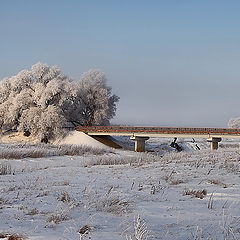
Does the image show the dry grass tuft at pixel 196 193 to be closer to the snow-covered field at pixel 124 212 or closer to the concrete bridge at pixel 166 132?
the snow-covered field at pixel 124 212

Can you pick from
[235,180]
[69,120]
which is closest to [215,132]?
[69,120]

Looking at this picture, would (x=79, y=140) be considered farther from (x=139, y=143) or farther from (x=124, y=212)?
(x=124, y=212)

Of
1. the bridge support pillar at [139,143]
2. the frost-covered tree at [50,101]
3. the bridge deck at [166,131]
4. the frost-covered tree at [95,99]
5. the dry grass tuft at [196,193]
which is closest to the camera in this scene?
the dry grass tuft at [196,193]

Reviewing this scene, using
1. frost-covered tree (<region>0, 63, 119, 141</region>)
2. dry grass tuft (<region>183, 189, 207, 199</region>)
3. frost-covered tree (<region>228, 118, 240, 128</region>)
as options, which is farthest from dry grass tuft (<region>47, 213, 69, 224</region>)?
frost-covered tree (<region>228, 118, 240, 128</region>)

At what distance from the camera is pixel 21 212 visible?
592 cm

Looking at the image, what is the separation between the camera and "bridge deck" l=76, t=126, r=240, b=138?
45094 mm

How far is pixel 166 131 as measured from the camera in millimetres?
47469

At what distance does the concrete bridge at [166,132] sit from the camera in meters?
45.4

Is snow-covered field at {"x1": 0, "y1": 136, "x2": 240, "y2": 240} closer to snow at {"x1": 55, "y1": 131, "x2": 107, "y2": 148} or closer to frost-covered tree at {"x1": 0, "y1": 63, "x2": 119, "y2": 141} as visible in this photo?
snow at {"x1": 55, "y1": 131, "x2": 107, "y2": 148}

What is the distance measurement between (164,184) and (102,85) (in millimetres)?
51480

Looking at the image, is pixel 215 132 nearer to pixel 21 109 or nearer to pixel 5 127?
pixel 21 109

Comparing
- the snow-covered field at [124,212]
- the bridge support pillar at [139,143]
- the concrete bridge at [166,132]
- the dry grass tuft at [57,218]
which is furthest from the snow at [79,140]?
the dry grass tuft at [57,218]

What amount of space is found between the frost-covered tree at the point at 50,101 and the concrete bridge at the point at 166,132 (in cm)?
600

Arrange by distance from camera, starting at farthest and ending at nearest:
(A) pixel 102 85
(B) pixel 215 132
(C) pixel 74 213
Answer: (A) pixel 102 85 < (B) pixel 215 132 < (C) pixel 74 213
